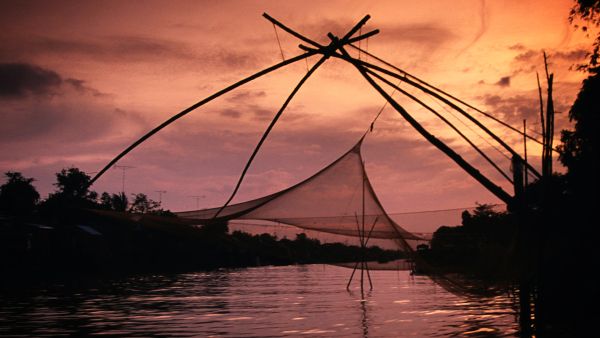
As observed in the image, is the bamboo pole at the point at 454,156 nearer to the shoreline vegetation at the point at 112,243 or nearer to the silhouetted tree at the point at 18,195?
the shoreline vegetation at the point at 112,243

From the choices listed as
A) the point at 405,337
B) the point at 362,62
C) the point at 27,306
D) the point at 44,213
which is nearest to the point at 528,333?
the point at 405,337

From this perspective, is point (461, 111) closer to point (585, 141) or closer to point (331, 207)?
point (331, 207)

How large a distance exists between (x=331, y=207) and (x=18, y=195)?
47266 mm

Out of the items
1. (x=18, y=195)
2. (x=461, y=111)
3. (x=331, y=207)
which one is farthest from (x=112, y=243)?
(x=461, y=111)

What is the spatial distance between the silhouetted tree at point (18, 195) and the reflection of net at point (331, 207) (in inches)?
1585

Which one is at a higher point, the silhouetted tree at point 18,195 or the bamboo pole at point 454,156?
the silhouetted tree at point 18,195

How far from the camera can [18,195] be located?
54.5m

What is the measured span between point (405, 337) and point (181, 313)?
6.82 m

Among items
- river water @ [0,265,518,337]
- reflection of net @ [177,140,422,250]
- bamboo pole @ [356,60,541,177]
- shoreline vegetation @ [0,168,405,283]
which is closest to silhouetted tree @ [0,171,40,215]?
shoreline vegetation @ [0,168,405,283]

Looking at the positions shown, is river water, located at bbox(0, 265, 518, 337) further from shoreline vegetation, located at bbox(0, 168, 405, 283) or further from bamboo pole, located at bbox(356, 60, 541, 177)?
bamboo pole, located at bbox(356, 60, 541, 177)

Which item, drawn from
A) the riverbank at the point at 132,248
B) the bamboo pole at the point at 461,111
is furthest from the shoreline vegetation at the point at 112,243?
the bamboo pole at the point at 461,111

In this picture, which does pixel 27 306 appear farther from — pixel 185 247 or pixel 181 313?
pixel 185 247

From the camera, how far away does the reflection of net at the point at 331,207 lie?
10.8 m

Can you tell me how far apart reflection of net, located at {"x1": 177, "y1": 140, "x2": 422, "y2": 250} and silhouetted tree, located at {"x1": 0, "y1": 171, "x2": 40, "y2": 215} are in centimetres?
4025
